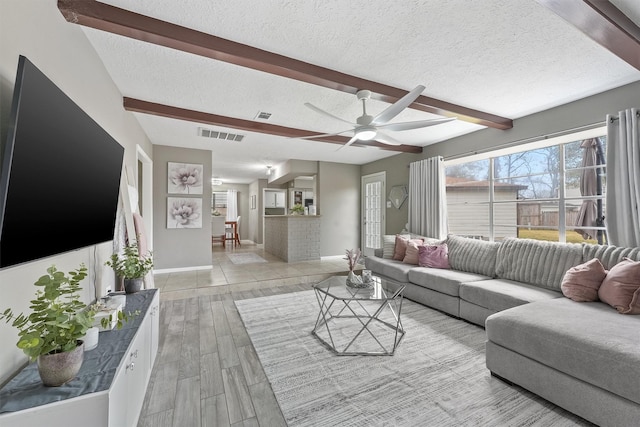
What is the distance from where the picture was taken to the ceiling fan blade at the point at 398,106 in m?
2.13

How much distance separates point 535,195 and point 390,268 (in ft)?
7.26

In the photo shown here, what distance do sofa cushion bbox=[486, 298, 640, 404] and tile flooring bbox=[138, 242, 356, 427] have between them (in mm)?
1687

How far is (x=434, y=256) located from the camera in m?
3.84

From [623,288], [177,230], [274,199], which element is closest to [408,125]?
[623,288]

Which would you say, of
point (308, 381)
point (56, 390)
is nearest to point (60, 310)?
point (56, 390)

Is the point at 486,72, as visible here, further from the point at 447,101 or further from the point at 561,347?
the point at 561,347

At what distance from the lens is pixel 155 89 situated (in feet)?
9.28

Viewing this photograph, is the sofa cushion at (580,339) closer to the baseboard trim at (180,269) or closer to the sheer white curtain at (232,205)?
the baseboard trim at (180,269)

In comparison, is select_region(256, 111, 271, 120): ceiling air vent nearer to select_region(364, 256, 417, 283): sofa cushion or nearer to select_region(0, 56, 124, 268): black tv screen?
select_region(0, 56, 124, 268): black tv screen

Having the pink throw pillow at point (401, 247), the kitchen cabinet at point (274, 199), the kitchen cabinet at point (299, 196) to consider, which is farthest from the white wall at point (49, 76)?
the kitchen cabinet at point (274, 199)

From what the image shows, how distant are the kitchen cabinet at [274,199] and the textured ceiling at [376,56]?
5567 millimetres

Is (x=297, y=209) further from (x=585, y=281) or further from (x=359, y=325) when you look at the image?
(x=585, y=281)

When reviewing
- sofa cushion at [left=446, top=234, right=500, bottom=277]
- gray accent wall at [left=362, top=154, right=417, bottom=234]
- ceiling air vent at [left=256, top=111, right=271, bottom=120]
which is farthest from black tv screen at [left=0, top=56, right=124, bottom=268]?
gray accent wall at [left=362, top=154, right=417, bottom=234]

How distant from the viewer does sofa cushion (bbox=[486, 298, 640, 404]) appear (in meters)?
1.43
